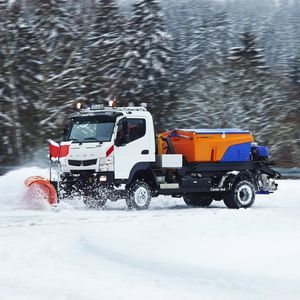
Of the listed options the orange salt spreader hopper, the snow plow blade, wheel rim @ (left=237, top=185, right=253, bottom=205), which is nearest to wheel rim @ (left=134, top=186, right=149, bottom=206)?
the orange salt spreader hopper

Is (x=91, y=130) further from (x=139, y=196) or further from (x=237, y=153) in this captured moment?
(x=237, y=153)

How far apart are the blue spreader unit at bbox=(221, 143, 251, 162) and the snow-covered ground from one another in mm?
4242

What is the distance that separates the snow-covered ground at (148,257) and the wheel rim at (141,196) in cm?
240

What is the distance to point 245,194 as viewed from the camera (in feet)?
62.6

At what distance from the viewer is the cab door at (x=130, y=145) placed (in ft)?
55.5

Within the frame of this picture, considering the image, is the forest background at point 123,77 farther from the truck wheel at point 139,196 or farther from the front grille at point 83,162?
the truck wheel at point 139,196

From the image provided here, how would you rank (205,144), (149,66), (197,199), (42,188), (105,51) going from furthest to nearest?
(105,51) < (149,66) < (197,199) < (205,144) < (42,188)

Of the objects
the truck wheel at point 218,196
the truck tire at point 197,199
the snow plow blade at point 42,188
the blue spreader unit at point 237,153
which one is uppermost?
the blue spreader unit at point 237,153

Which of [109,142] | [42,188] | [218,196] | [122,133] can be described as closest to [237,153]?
[218,196]

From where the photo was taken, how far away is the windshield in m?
17.0

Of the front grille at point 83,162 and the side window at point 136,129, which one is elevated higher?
the side window at point 136,129

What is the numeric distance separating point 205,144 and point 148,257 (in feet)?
29.0

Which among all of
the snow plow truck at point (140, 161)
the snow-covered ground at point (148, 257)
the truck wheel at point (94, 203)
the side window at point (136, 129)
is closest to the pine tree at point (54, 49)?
the snow plow truck at point (140, 161)

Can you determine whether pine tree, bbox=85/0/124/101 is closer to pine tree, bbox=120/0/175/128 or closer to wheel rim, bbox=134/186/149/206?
pine tree, bbox=120/0/175/128
